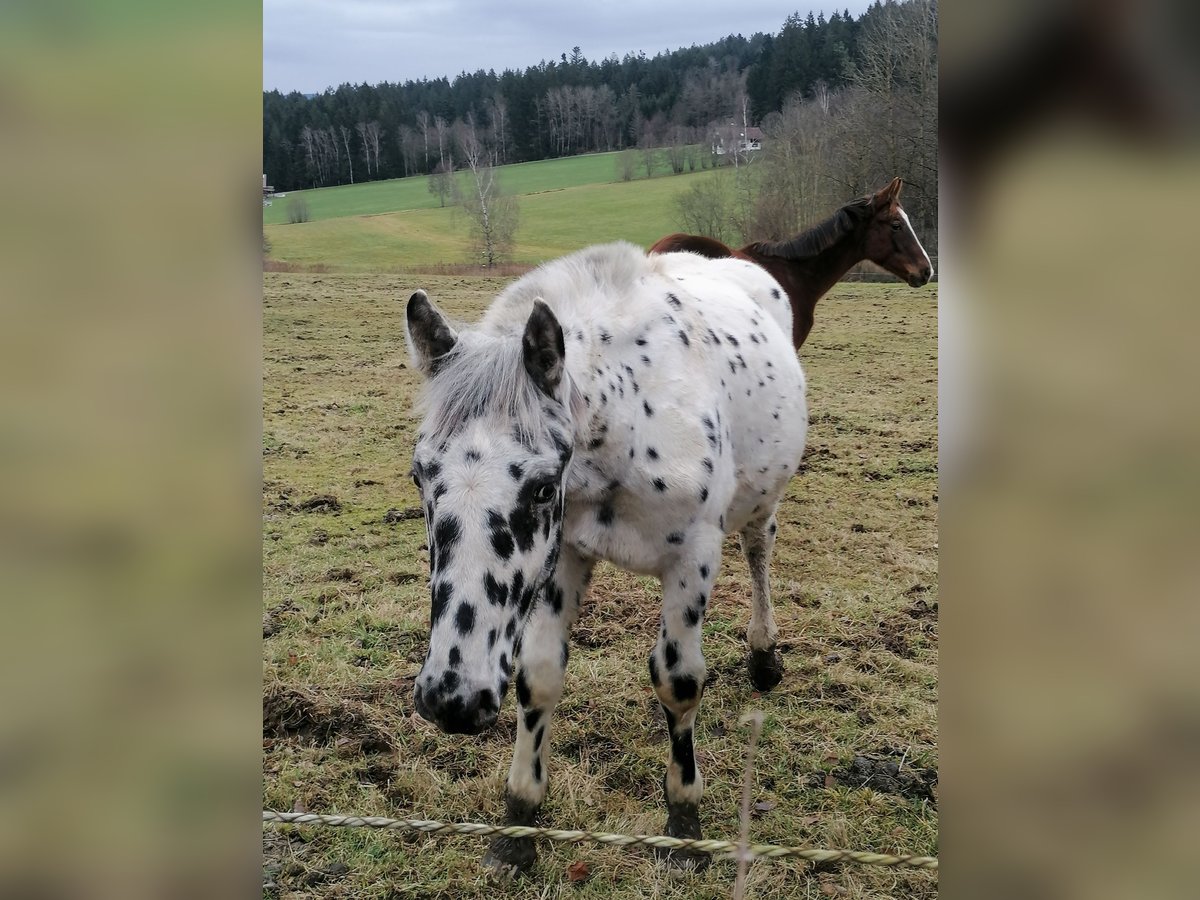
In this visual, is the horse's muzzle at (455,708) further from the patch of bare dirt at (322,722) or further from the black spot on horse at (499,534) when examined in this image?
the patch of bare dirt at (322,722)

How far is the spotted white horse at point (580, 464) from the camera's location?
2.23 m

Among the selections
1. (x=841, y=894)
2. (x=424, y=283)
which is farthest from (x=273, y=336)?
(x=841, y=894)

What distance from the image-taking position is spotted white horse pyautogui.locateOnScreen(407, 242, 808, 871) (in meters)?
2.23

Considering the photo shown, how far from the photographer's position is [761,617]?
4.37 metres

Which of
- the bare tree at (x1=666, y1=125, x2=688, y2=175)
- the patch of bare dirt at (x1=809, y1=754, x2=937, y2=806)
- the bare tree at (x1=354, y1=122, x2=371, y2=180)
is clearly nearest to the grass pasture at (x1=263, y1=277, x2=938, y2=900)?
the patch of bare dirt at (x1=809, y1=754, x2=937, y2=806)

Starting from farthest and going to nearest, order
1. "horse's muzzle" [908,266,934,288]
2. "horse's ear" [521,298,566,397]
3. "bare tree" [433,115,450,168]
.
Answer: "bare tree" [433,115,450,168]
"horse's muzzle" [908,266,934,288]
"horse's ear" [521,298,566,397]

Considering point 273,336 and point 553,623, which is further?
point 273,336

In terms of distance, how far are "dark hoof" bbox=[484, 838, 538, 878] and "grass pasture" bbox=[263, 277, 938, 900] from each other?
6 cm

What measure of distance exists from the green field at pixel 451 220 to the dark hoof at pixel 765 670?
2325cm

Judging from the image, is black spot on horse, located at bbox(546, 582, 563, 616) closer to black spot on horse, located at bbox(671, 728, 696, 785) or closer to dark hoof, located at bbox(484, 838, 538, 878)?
black spot on horse, located at bbox(671, 728, 696, 785)
